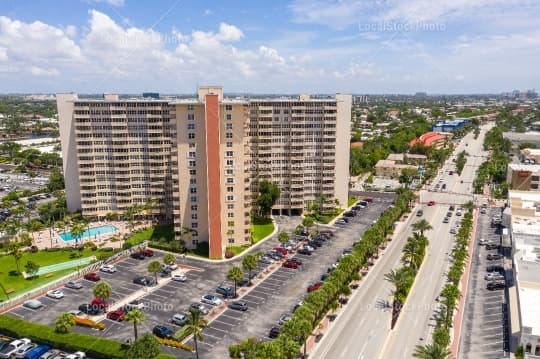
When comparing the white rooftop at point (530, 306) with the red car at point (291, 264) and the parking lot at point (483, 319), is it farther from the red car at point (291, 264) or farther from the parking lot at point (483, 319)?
the red car at point (291, 264)

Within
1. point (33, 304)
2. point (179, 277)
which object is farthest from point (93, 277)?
point (179, 277)

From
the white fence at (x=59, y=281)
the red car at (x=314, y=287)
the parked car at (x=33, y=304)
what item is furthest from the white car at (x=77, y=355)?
the red car at (x=314, y=287)

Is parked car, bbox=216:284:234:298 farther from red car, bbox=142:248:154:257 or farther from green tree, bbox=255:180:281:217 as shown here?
green tree, bbox=255:180:281:217

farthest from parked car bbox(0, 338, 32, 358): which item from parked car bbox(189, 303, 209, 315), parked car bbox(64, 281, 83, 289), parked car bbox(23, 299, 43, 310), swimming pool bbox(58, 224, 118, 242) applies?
swimming pool bbox(58, 224, 118, 242)

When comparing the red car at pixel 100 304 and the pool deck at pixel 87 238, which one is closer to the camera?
the red car at pixel 100 304

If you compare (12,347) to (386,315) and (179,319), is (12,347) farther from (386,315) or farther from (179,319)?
(386,315)

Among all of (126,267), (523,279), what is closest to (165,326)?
(126,267)

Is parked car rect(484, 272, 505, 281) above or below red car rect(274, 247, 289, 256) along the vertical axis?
below
